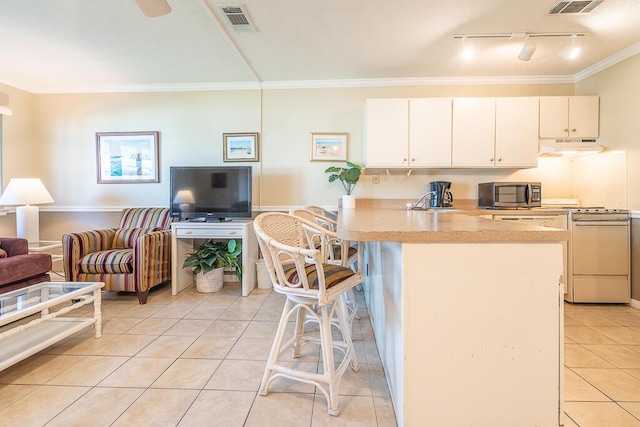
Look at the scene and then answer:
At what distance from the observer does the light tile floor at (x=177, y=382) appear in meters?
1.40

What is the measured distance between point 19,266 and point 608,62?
559 cm

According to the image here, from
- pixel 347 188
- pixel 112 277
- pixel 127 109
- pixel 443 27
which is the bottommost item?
pixel 112 277

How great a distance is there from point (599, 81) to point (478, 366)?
362cm

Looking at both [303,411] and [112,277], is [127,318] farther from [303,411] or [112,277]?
[303,411]

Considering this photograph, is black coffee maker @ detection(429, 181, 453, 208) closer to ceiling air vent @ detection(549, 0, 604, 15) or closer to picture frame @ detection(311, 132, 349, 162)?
picture frame @ detection(311, 132, 349, 162)

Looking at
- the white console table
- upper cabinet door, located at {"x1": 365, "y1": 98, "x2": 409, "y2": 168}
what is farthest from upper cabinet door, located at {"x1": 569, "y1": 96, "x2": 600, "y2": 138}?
the white console table

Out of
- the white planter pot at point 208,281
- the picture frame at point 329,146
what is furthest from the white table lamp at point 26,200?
the picture frame at point 329,146

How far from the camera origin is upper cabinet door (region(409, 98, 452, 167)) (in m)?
3.28

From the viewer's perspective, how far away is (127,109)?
3.76 m

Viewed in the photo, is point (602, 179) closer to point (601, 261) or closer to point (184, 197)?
point (601, 261)

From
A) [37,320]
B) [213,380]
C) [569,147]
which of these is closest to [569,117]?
[569,147]

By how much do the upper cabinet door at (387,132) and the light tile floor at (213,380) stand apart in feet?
5.55

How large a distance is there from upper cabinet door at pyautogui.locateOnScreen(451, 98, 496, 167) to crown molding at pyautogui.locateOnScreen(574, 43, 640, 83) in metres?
1.09

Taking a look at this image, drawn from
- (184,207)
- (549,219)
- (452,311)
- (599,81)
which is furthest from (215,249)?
(599,81)
